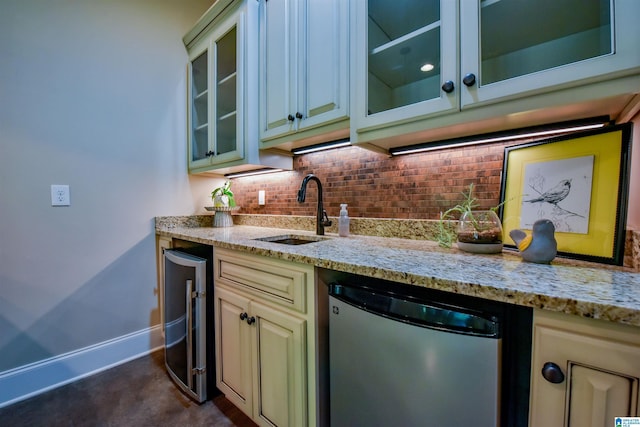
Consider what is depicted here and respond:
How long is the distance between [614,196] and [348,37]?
116cm

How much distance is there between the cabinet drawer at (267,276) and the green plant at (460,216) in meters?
0.60

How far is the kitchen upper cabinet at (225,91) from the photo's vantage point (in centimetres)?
165

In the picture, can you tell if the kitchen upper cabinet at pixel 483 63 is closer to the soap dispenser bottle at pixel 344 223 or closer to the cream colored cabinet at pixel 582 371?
the soap dispenser bottle at pixel 344 223

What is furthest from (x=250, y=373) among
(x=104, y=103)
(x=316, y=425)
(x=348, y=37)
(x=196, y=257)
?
(x=104, y=103)

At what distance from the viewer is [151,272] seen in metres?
2.02

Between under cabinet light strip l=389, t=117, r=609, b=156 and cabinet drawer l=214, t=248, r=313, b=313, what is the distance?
82 cm

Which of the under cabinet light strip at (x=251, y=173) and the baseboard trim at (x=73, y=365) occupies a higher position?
the under cabinet light strip at (x=251, y=173)

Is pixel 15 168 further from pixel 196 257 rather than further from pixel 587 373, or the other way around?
pixel 587 373

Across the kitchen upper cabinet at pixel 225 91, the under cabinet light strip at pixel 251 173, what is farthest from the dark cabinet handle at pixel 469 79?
the under cabinet light strip at pixel 251 173

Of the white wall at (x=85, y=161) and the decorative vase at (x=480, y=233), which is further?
the white wall at (x=85, y=161)

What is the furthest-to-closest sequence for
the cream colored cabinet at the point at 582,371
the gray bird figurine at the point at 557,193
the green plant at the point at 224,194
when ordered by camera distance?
the green plant at the point at 224,194, the gray bird figurine at the point at 557,193, the cream colored cabinet at the point at 582,371

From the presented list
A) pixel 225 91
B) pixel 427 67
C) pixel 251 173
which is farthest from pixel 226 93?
pixel 427 67

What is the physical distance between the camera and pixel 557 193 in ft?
2.96

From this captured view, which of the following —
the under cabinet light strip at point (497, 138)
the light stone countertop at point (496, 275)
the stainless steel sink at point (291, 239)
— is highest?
the under cabinet light strip at point (497, 138)
